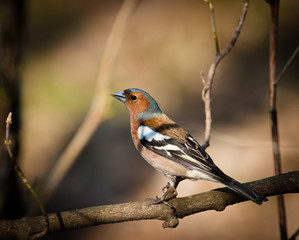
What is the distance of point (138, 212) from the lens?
9.56ft

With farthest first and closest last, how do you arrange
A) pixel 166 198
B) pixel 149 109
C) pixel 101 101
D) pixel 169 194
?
pixel 149 109 < pixel 169 194 < pixel 166 198 < pixel 101 101

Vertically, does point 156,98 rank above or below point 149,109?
above

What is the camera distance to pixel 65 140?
790 cm

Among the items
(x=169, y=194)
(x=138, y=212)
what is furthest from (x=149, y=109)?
(x=138, y=212)

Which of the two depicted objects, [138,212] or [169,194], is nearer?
[138,212]

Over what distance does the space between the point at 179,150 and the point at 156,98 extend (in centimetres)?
479

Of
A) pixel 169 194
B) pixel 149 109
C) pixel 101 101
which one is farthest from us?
pixel 149 109

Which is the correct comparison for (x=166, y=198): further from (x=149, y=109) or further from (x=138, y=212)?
(x=149, y=109)

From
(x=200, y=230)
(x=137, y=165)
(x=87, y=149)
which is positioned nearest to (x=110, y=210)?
(x=200, y=230)

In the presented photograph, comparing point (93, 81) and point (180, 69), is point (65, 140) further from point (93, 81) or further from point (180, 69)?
point (180, 69)

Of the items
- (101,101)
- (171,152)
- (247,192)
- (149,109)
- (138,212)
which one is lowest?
(138,212)

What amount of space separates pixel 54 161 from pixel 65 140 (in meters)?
0.56

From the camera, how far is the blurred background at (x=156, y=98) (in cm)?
619

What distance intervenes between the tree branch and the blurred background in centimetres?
187
